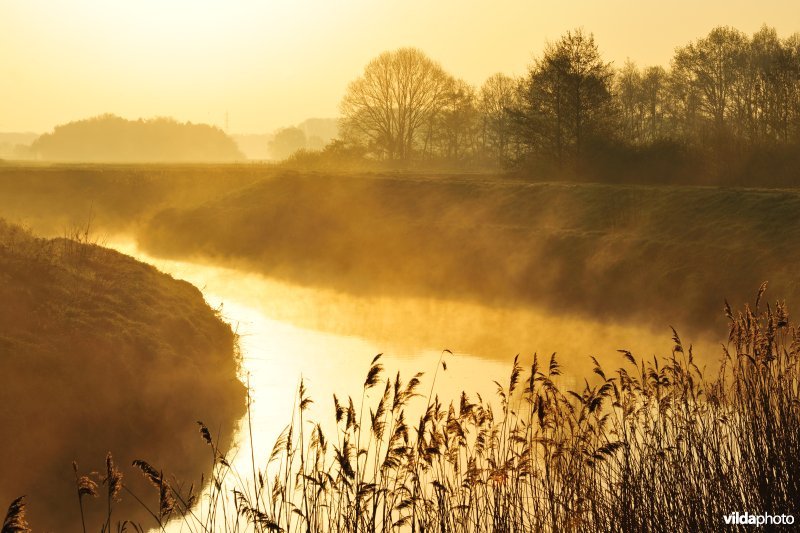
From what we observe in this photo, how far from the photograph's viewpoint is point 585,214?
3450 centimetres

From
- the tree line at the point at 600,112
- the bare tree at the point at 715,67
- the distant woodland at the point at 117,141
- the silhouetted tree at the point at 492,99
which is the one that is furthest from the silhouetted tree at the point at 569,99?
the distant woodland at the point at 117,141

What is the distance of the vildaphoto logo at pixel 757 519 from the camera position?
23.4 ft

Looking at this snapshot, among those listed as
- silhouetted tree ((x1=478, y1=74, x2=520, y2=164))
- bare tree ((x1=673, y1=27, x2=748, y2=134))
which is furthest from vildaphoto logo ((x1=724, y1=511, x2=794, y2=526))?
silhouetted tree ((x1=478, y1=74, x2=520, y2=164))

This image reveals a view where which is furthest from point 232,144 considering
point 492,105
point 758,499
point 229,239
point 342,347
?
point 758,499

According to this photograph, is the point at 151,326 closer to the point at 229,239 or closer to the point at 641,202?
the point at 641,202

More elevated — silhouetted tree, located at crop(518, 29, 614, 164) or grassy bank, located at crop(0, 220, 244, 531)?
silhouetted tree, located at crop(518, 29, 614, 164)

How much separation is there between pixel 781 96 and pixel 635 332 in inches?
1117

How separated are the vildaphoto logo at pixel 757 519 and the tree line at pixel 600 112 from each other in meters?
33.1

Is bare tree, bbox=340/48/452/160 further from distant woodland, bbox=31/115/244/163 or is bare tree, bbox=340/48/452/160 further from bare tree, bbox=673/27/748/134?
distant woodland, bbox=31/115/244/163

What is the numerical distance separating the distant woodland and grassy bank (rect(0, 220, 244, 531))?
473 ft

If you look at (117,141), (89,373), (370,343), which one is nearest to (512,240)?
(370,343)

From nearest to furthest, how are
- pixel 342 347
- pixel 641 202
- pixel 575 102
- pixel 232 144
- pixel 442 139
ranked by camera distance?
pixel 342 347
pixel 641 202
pixel 575 102
pixel 442 139
pixel 232 144

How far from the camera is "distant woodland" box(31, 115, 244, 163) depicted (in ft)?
521

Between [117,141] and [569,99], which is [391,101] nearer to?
[569,99]
